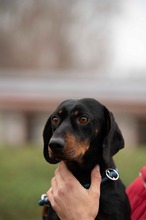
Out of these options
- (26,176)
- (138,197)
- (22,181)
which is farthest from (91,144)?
(26,176)

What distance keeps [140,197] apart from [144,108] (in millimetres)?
7024

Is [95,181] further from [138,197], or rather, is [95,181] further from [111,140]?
[138,197]

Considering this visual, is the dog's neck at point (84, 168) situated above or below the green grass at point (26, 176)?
above

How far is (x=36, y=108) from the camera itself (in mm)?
9148

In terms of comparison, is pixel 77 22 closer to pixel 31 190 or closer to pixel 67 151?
pixel 31 190

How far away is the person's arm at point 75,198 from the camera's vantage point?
86.7 inches

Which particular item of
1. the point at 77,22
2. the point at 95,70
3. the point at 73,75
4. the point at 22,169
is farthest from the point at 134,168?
the point at 77,22

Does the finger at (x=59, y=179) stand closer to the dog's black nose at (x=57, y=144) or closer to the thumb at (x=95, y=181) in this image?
the thumb at (x=95, y=181)

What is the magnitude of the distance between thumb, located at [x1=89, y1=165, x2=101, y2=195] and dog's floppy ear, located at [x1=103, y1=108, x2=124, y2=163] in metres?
0.06

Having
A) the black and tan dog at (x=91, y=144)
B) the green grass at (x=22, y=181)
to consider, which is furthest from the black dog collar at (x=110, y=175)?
the green grass at (x=22, y=181)

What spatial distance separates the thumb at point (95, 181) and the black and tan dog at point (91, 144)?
0.11ft

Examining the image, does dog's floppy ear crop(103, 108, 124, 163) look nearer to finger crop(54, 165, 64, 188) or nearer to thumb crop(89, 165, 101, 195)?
thumb crop(89, 165, 101, 195)

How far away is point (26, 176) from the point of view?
19.2 feet

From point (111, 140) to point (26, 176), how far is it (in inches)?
144
